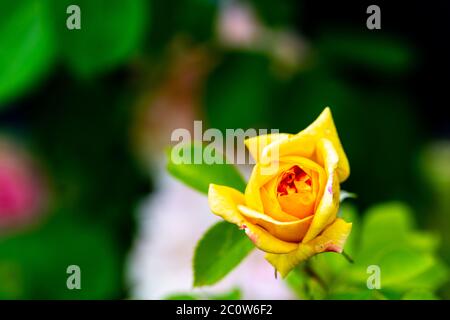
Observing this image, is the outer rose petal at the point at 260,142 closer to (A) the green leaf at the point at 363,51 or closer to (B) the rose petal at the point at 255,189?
(B) the rose petal at the point at 255,189

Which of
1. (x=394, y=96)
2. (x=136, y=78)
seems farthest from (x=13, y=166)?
(x=394, y=96)

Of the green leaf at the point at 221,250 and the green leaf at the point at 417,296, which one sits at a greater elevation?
the green leaf at the point at 221,250

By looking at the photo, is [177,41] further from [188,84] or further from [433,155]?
[433,155]

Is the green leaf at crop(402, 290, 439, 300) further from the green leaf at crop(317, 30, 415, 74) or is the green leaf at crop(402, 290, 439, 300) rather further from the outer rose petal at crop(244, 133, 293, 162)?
the green leaf at crop(317, 30, 415, 74)

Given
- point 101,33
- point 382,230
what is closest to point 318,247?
point 382,230

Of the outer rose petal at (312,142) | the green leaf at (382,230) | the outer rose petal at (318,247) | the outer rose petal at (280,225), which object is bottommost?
the green leaf at (382,230)

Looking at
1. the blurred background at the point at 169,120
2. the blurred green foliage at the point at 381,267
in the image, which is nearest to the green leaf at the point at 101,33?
the blurred background at the point at 169,120

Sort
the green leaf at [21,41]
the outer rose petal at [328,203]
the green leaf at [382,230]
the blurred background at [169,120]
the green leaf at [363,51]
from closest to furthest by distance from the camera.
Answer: the outer rose petal at [328,203], the green leaf at [382,230], the green leaf at [21,41], the blurred background at [169,120], the green leaf at [363,51]
